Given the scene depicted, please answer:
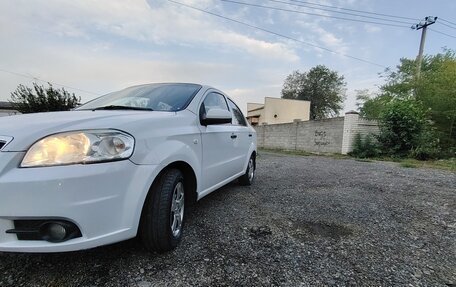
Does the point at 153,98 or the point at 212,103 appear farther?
the point at 212,103

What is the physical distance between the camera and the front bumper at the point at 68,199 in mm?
1538

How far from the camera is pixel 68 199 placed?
157cm

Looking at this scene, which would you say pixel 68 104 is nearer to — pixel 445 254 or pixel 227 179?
pixel 227 179

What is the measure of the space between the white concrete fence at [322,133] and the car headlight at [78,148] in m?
12.4

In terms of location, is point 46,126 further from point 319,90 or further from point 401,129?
point 319,90

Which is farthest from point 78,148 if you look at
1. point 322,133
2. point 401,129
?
point 322,133

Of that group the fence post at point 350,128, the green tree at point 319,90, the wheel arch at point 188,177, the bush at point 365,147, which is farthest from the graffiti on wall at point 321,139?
the green tree at point 319,90

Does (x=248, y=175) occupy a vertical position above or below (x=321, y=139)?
Result: above

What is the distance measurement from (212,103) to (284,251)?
6.01ft

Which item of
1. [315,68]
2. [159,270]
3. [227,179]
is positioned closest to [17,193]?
[159,270]

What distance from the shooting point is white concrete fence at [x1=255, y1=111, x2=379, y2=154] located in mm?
12672

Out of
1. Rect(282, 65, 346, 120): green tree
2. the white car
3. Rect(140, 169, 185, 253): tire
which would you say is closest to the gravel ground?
Rect(140, 169, 185, 253): tire

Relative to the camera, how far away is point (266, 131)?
74.0 ft

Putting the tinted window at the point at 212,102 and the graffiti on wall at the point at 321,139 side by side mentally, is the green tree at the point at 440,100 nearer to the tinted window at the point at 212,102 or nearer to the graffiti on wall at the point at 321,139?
the graffiti on wall at the point at 321,139
